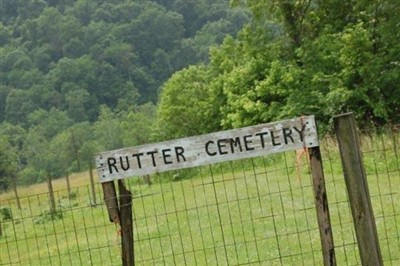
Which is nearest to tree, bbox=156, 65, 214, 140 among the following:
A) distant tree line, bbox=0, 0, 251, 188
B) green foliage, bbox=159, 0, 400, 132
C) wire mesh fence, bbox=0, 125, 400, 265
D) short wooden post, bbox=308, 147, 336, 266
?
green foliage, bbox=159, 0, 400, 132

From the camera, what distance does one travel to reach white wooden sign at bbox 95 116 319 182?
538cm

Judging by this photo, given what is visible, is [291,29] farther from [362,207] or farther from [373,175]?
[362,207]

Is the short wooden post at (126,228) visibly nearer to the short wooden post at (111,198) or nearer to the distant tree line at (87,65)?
the short wooden post at (111,198)

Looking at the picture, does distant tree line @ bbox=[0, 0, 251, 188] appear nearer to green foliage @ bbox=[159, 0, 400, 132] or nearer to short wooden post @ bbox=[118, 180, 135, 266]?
green foliage @ bbox=[159, 0, 400, 132]

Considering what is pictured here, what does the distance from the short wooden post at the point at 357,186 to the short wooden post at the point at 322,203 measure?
0.68 feet

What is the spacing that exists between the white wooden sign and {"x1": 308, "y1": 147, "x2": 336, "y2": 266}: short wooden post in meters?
0.15

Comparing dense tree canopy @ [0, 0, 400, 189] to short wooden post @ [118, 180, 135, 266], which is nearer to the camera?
short wooden post @ [118, 180, 135, 266]

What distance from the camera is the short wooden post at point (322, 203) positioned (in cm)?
Answer: 549

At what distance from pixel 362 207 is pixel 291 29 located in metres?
28.5

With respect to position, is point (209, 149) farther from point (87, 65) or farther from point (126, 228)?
point (87, 65)

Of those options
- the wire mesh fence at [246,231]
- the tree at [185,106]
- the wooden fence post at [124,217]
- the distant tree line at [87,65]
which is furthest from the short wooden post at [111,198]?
the distant tree line at [87,65]

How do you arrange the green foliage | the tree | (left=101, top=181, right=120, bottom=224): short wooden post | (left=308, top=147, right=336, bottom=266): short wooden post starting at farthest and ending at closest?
the tree
the green foliage
(left=101, top=181, right=120, bottom=224): short wooden post
(left=308, top=147, right=336, bottom=266): short wooden post

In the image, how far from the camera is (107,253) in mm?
11383

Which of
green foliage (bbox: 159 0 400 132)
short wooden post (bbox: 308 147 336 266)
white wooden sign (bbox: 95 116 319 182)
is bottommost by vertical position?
short wooden post (bbox: 308 147 336 266)
